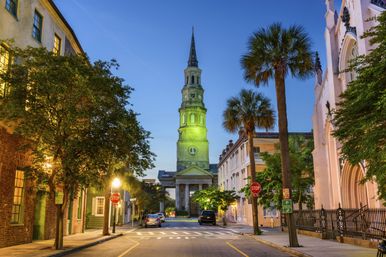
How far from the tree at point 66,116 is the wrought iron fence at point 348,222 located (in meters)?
11.3

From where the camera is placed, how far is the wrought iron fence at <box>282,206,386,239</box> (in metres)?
18.7

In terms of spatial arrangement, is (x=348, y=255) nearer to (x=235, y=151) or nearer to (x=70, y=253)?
(x=70, y=253)

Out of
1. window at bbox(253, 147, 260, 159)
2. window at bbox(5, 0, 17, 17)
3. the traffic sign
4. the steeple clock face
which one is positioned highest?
the steeple clock face

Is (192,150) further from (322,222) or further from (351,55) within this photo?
(322,222)

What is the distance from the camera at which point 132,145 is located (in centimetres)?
2008

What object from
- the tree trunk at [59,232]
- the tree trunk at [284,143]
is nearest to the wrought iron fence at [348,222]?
the tree trunk at [284,143]

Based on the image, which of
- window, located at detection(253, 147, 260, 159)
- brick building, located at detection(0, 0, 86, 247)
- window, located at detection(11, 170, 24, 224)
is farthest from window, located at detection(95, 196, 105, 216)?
window, located at detection(11, 170, 24, 224)

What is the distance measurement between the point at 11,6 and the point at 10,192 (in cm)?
833

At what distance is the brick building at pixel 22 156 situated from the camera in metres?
18.1

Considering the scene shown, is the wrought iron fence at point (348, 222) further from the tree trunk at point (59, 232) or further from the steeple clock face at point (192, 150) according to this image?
the steeple clock face at point (192, 150)

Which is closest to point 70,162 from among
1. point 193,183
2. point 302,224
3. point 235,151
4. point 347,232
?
point 347,232

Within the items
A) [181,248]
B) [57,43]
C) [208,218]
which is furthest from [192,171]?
[181,248]

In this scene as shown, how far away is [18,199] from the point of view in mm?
20000

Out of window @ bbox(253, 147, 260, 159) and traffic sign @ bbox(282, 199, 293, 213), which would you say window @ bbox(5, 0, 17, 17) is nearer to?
traffic sign @ bbox(282, 199, 293, 213)
